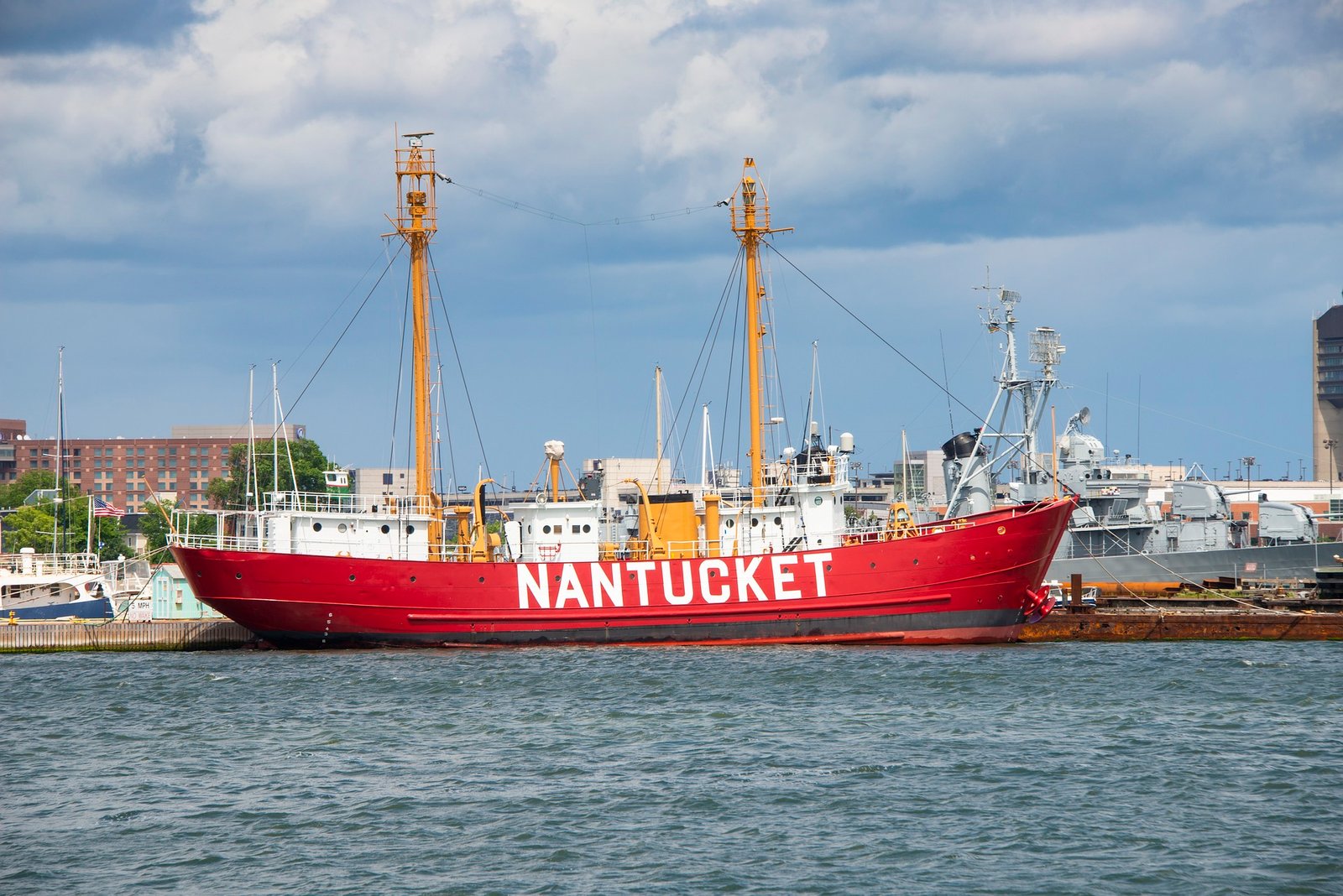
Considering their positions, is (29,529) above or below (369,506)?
above

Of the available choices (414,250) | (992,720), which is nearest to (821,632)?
(992,720)

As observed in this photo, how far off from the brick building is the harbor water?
104721mm

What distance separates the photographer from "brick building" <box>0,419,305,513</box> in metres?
133

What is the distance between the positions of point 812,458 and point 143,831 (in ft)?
79.3

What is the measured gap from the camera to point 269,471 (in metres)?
88.4

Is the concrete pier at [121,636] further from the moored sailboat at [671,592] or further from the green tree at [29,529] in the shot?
the green tree at [29,529]

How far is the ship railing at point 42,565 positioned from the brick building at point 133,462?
83058 millimetres

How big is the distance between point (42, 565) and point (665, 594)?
24.4m

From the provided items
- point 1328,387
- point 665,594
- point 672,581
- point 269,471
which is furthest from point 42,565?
point 1328,387

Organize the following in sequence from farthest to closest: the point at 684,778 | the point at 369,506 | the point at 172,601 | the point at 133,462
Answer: the point at 133,462 < the point at 172,601 < the point at 369,506 < the point at 684,778

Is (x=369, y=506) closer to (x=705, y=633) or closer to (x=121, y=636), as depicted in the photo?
(x=121, y=636)

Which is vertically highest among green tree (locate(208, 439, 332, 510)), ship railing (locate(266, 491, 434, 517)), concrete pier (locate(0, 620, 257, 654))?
green tree (locate(208, 439, 332, 510))

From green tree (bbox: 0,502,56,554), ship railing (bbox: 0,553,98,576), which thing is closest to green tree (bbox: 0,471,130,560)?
green tree (bbox: 0,502,56,554)

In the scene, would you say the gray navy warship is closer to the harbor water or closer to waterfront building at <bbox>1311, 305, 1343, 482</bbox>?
the harbor water
